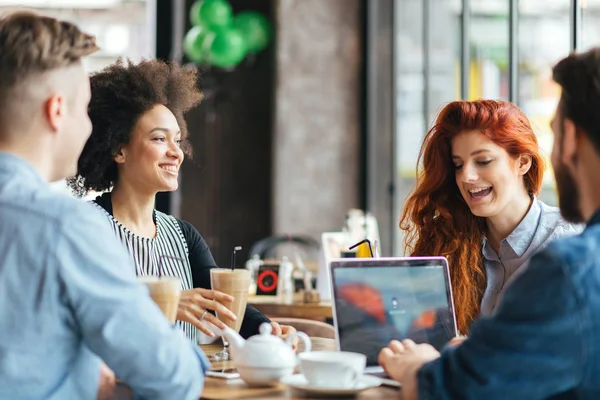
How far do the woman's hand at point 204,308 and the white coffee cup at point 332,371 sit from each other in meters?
0.38

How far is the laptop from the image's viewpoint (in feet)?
6.44

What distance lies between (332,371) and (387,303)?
296mm

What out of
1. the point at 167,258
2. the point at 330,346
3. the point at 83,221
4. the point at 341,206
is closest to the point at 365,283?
the point at 330,346

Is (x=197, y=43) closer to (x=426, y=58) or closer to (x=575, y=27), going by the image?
(x=426, y=58)

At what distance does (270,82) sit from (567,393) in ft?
20.0

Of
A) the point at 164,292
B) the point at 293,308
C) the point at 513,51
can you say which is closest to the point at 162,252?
the point at 164,292

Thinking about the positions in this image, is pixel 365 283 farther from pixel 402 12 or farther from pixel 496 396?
pixel 402 12

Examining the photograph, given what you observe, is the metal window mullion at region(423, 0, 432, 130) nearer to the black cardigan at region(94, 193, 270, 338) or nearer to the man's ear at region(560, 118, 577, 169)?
the black cardigan at region(94, 193, 270, 338)

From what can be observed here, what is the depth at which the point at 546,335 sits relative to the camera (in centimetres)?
141

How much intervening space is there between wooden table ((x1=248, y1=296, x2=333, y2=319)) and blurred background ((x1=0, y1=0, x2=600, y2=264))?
116 inches

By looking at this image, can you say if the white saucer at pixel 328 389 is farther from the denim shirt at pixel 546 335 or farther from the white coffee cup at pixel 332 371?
the denim shirt at pixel 546 335

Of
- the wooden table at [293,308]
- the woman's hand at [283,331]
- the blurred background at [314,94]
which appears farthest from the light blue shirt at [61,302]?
the blurred background at [314,94]

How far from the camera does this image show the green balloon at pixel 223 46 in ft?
20.8

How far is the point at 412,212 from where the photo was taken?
9.74 ft
